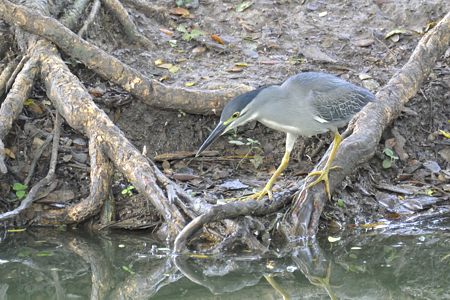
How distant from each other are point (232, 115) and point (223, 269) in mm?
1116

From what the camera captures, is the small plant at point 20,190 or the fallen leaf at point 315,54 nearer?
the small plant at point 20,190

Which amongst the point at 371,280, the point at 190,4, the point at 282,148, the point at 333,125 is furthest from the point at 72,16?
the point at 371,280

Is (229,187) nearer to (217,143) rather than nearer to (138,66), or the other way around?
(217,143)

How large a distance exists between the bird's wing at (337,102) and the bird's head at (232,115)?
655 mm

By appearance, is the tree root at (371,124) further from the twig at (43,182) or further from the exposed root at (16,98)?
the exposed root at (16,98)

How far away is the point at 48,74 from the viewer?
7.27 meters

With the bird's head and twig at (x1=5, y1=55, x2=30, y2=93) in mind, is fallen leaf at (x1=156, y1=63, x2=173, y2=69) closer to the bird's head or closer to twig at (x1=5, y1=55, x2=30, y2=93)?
twig at (x1=5, y1=55, x2=30, y2=93)

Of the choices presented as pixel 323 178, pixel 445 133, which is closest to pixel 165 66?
pixel 323 178

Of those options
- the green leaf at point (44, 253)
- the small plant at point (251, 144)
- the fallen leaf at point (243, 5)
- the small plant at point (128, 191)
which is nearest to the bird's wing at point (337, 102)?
the small plant at point (251, 144)

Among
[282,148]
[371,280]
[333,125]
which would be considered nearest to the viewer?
[371,280]

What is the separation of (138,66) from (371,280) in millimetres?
3677

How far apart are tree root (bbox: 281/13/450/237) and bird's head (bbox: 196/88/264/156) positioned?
887mm

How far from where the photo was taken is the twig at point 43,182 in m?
6.47

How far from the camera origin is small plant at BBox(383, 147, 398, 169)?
752cm
